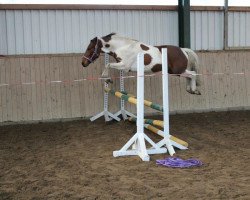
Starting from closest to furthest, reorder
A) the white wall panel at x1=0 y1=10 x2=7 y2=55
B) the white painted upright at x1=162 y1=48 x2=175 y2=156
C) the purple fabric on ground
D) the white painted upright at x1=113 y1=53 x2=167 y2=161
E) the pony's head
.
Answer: the purple fabric on ground < the white painted upright at x1=113 y1=53 x2=167 y2=161 < the white painted upright at x1=162 y1=48 x2=175 y2=156 < the pony's head < the white wall panel at x1=0 y1=10 x2=7 y2=55

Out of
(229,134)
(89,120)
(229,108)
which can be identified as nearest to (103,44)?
(89,120)

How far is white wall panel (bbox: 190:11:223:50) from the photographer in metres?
9.62

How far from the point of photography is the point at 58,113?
8.45 metres

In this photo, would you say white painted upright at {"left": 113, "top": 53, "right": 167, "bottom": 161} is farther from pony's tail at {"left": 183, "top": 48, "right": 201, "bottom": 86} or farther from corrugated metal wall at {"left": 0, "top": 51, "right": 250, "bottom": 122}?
corrugated metal wall at {"left": 0, "top": 51, "right": 250, "bottom": 122}

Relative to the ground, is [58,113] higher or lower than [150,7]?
lower

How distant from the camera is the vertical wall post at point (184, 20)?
9.21m

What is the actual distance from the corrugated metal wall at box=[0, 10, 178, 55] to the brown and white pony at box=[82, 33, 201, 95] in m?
1.63

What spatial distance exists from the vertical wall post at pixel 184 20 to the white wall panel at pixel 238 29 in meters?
1.26

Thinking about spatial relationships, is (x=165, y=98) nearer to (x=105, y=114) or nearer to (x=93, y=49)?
(x=93, y=49)

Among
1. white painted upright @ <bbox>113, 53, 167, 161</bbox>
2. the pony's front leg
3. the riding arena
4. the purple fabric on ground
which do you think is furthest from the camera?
the pony's front leg

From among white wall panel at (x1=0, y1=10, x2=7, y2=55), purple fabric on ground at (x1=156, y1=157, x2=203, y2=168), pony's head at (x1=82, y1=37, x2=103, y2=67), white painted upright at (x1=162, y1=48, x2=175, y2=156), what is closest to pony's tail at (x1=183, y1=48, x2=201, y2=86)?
pony's head at (x1=82, y1=37, x2=103, y2=67)

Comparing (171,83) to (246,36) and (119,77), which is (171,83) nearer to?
(119,77)

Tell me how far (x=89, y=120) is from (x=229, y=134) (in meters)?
2.97

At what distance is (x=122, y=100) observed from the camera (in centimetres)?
833
